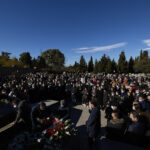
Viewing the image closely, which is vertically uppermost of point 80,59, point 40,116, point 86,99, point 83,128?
point 80,59

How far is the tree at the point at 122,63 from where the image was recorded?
4209 centimetres

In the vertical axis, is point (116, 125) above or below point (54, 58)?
below

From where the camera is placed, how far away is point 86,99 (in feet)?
27.4

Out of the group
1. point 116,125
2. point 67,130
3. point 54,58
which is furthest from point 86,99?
point 54,58

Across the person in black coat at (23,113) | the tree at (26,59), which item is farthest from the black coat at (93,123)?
the tree at (26,59)

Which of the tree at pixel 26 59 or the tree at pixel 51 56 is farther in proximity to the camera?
the tree at pixel 51 56

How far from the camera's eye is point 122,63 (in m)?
42.0

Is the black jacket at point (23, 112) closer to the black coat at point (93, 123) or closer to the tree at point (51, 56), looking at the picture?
the black coat at point (93, 123)

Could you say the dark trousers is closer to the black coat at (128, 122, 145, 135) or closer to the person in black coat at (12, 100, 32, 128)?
the black coat at (128, 122, 145, 135)

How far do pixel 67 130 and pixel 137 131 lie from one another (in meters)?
2.25

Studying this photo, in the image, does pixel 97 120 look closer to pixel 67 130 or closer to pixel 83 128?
pixel 67 130

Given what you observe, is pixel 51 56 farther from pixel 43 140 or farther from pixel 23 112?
pixel 43 140

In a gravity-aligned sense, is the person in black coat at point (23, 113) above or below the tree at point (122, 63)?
below

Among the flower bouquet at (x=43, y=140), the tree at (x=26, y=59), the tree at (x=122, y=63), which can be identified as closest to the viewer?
the flower bouquet at (x=43, y=140)
